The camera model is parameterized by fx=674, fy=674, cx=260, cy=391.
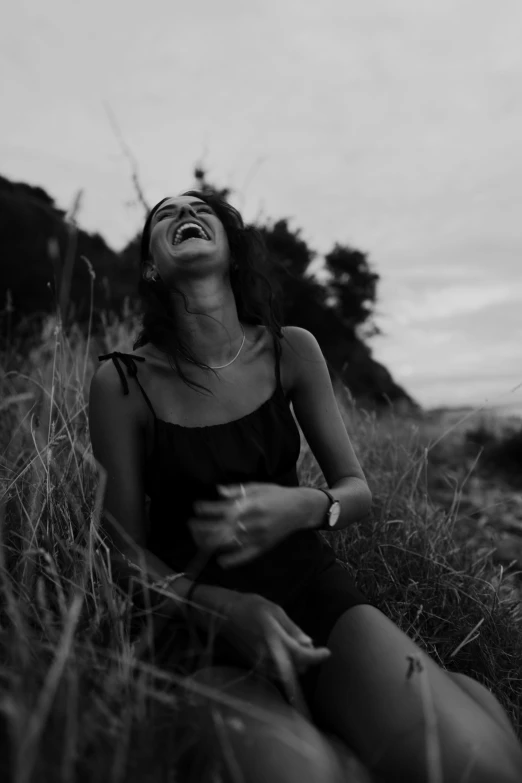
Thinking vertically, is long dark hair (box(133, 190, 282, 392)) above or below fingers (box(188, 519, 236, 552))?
above

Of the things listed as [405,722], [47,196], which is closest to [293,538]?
Answer: [405,722]

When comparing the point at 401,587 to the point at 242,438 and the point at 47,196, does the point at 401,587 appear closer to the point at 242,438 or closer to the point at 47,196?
the point at 242,438

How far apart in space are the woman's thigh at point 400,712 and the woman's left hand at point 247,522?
285 millimetres

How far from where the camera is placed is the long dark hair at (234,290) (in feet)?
6.47

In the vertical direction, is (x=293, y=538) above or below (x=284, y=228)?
below

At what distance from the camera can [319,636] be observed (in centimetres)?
158

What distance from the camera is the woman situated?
4.24ft

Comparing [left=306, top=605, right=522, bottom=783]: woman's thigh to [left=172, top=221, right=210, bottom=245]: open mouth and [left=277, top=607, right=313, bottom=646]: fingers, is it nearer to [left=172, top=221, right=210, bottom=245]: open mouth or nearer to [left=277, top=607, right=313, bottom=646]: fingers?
[left=277, top=607, right=313, bottom=646]: fingers

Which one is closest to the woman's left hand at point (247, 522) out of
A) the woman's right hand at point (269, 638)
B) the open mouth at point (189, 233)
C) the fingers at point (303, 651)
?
the woman's right hand at point (269, 638)

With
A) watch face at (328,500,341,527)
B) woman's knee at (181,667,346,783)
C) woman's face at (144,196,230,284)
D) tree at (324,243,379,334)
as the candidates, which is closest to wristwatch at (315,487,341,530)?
watch face at (328,500,341,527)

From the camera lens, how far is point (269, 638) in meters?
1.32

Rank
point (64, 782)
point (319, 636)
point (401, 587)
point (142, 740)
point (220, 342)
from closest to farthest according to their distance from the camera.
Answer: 1. point (64, 782)
2. point (142, 740)
3. point (319, 636)
4. point (220, 342)
5. point (401, 587)

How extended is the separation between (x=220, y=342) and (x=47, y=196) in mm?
7895

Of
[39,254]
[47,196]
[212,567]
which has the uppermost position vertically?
[47,196]
